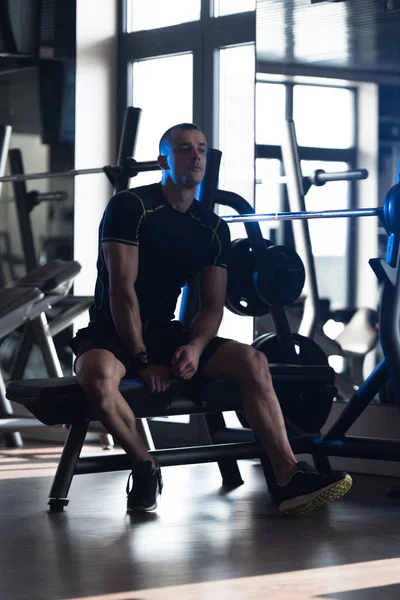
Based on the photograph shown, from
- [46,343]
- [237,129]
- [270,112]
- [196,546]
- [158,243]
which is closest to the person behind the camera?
[196,546]

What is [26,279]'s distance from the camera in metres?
4.79

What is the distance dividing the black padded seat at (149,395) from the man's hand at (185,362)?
1.7 inches

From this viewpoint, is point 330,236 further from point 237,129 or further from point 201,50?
point 201,50

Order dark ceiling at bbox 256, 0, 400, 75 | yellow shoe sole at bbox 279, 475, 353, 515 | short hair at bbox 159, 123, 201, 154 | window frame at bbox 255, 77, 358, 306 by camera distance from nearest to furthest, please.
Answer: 1. yellow shoe sole at bbox 279, 475, 353, 515
2. short hair at bbox 159, 123, 201, 154
3. dark ceiling at bbox 256, 0, 400, 75
4. window frame at bbox 255, 77, 358, 306

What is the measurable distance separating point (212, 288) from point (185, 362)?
0.35 m

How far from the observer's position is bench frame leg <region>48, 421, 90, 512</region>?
3.26 m

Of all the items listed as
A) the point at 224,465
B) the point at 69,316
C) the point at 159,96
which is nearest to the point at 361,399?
the point at 224,465

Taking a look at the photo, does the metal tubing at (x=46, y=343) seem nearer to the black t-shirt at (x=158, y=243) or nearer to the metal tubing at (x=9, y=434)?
the metal tubing at (x=9, y=434)

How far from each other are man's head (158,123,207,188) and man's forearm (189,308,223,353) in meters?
0.43

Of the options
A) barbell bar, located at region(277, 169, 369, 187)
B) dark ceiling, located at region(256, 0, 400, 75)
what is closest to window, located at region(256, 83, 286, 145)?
dark ceiling, located at region(256, 0, 400, 75)

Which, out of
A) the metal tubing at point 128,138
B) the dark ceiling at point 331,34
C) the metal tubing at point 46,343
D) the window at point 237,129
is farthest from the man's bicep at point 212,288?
the metal tubing at point 46,343

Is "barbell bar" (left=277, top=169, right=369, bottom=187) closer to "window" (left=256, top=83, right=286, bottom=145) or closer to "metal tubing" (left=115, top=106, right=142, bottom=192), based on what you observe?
"window" (left=256, top=83, right=286, bottom=145)

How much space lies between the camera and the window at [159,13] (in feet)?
17.4

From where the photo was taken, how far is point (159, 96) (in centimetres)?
548
